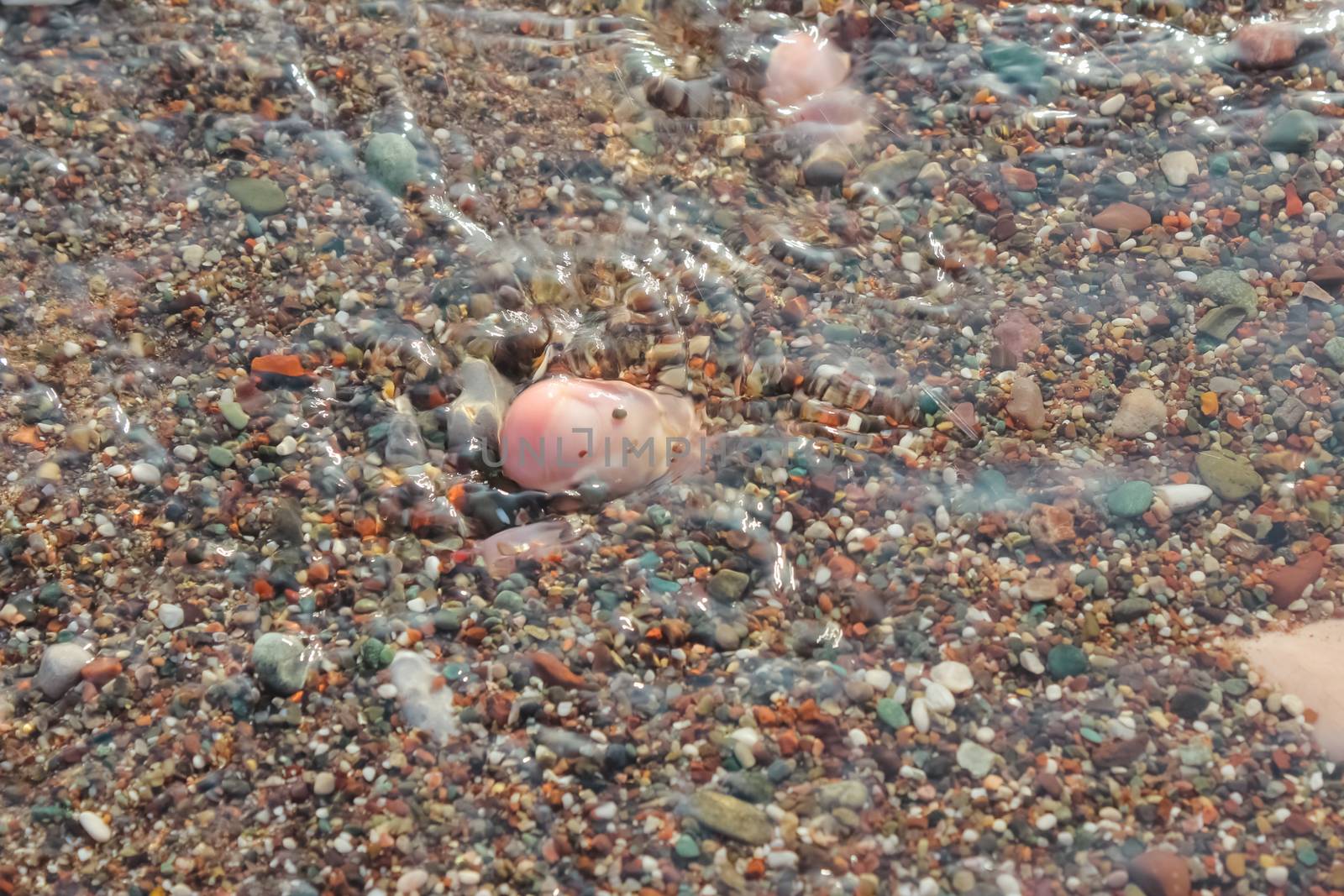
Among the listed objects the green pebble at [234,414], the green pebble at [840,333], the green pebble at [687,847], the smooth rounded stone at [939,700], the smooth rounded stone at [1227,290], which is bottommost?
the green pebble at [687,847]

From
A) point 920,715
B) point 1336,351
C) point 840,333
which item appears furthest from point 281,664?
point 1336,351

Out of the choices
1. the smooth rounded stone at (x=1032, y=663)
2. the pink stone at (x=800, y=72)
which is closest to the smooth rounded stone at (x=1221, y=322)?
the smooth rounded stone at (x=1032, y=663)

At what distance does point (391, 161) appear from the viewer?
302cm

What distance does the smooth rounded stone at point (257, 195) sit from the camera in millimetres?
2939

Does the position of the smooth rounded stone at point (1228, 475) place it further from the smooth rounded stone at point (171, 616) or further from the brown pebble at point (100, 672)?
the brown pebble at point (100, 672)

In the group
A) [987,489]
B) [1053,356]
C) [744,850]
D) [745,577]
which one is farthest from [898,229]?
[744,850]

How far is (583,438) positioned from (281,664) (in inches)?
30.3

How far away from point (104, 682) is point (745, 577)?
1.30m

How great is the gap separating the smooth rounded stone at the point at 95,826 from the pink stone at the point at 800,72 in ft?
7.96

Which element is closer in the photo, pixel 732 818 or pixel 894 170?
pixel 732 818

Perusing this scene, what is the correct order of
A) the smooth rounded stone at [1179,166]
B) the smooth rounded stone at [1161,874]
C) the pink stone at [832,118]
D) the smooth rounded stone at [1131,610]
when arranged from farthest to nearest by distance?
the pink stone at [832,118] < the smooth rounded stone at [1179,166] < the smooth rounded stone at [1131,610] < the smooth rounded stone at [1161,874]

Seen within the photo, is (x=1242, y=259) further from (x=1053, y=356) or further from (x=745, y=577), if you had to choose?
(x=745, y=577)

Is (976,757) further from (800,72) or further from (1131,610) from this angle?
(800,72)

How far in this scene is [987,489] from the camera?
2.50m
